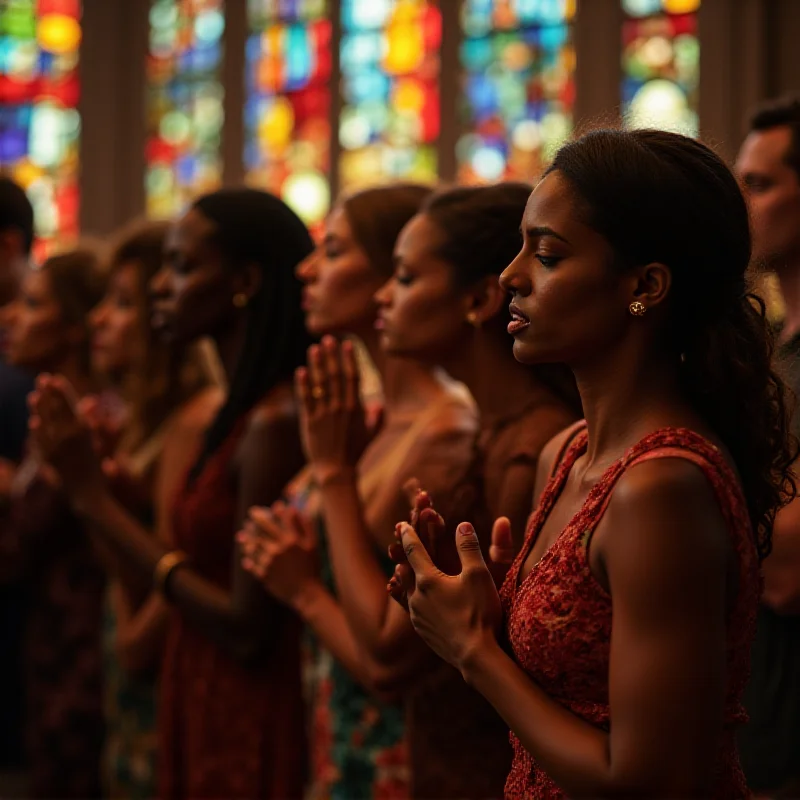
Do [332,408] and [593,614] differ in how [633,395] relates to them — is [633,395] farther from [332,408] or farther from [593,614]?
[332,408]

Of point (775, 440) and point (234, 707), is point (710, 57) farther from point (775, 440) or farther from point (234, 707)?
point (775, 440)

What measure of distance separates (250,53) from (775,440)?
726 centimetres

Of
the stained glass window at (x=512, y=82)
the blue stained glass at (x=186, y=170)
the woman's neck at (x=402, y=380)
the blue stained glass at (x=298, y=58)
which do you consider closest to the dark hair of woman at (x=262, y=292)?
the woman's neck at (x=402, y=380)

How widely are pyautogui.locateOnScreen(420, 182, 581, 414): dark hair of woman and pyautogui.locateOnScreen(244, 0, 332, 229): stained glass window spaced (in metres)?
5.76

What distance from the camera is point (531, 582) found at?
1.75 metres

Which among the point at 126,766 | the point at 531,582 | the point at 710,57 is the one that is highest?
the point at 710,57

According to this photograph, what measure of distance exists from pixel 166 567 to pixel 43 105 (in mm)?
6387

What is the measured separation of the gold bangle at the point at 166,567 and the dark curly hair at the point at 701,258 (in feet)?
5.79

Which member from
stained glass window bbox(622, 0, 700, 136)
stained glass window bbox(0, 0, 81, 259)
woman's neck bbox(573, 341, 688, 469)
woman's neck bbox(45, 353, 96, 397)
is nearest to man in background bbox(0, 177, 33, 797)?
woman's neck bbox(45, 353, 96, 397)

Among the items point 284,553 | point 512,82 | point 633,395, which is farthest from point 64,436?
point 512,82

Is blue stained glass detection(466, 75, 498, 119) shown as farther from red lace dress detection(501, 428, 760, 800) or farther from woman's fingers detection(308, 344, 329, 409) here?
red lace dress detection(501, 428, 760, 800)

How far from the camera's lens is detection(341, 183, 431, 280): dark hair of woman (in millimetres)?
3049

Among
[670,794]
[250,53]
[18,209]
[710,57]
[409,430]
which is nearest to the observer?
[670,794]

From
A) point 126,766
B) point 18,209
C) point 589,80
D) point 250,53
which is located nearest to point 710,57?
point 589,80
